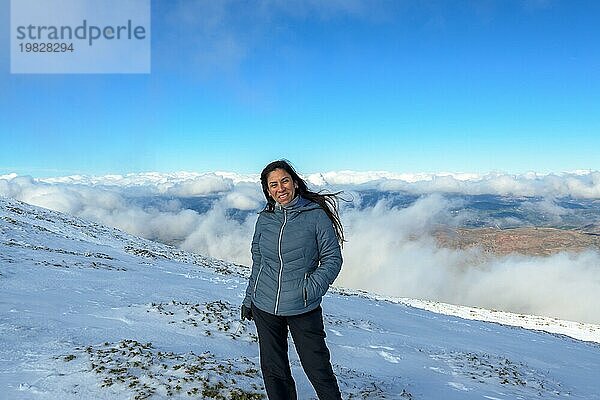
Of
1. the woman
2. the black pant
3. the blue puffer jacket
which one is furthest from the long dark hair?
the black pant

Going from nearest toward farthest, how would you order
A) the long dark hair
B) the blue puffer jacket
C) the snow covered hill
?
the blue puffer jacket
the long dark hair
the snow covered hill

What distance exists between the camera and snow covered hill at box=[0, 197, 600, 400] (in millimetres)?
7791

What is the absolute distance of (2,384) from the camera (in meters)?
7.09

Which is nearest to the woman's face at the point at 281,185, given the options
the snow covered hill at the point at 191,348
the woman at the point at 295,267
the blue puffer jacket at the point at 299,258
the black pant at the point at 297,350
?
the woman at the point at 295,267

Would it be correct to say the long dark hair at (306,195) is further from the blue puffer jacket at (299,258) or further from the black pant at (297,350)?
the black pant at (297,350)

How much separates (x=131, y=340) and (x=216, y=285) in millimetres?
13336

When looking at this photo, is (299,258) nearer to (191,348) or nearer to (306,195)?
(306,195)

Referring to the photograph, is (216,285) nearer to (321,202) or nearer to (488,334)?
(488,334)

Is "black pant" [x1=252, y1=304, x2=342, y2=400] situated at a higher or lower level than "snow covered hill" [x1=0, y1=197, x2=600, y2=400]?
higher

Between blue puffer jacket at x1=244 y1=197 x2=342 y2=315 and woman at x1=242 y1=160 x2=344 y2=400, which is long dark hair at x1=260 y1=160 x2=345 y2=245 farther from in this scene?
blue puffer jacket at x1=244 y1=197 x2=342 y2=315

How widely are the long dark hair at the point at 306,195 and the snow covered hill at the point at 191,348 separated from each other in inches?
155

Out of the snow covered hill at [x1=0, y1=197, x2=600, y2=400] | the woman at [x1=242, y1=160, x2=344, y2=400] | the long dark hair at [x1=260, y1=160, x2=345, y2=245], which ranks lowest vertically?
the snow covered hill at [x1=0, y1=197, x2=600, y2=400]

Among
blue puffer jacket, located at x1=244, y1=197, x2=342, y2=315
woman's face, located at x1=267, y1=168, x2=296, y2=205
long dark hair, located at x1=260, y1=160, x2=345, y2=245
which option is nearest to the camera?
blue puffer jacket, located at x1=244, y1=197, x2=342, y2=315

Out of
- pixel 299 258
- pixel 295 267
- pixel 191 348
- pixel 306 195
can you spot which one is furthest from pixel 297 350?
pixel 191 348
